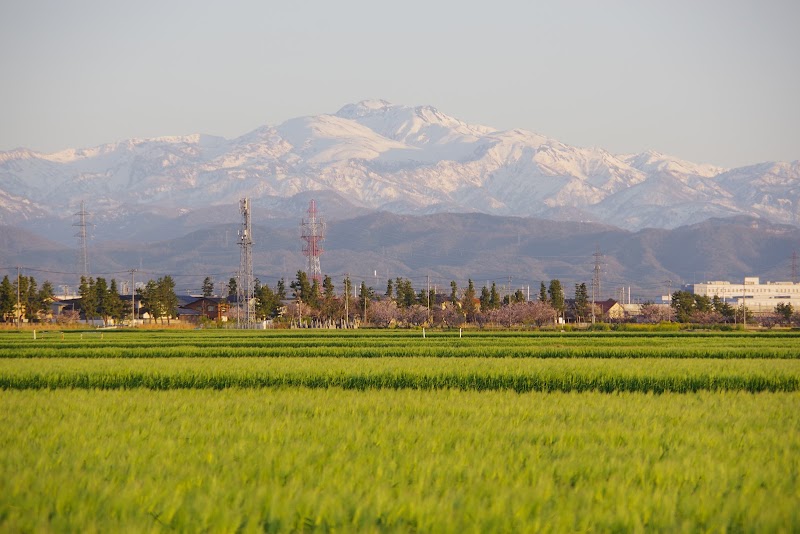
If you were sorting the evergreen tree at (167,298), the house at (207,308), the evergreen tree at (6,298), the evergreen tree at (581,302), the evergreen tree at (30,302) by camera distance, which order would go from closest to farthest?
1. the evergreen tree at (6,298)
2. the evergreen tree at (30,302)
3. the evergreen tree at (167,298)
4. the evergreen tree at (581,302)
5. the house at (207,308)

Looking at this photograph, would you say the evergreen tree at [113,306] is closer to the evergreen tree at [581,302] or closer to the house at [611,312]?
the evergreen tree at [581,302]

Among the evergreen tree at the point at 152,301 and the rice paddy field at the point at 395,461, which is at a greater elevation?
the evergreen tree at the point at 152,301

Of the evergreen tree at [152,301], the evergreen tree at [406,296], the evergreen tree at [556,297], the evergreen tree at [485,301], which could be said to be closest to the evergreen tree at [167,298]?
the evergreen tree at [152,301]

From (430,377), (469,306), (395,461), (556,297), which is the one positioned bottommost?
(430,377)

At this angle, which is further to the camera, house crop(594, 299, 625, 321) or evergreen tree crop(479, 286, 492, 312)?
house crop(594, 299, 625, 321)

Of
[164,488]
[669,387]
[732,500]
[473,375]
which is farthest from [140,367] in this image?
[732,500]

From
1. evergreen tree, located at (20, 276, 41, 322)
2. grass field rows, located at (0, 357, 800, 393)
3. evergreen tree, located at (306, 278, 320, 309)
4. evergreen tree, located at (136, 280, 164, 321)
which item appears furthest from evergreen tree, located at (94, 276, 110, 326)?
grass field rows, located at (0, 357, 800, 393)

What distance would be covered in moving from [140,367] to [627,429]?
19477mm

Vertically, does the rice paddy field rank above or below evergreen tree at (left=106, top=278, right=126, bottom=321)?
below

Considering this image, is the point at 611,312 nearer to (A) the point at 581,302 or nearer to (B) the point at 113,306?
(A) the point at 581,302

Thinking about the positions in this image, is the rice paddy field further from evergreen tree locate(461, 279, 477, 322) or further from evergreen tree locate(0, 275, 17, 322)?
evergreen tree locate(461, 279, 477, 322)

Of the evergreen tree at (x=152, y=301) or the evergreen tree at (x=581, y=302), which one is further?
the evergreen tree at (x=581, y=302)

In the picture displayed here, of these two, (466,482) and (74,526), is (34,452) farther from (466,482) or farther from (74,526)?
(466,482)

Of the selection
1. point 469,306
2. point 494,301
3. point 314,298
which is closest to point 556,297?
point 494,301
